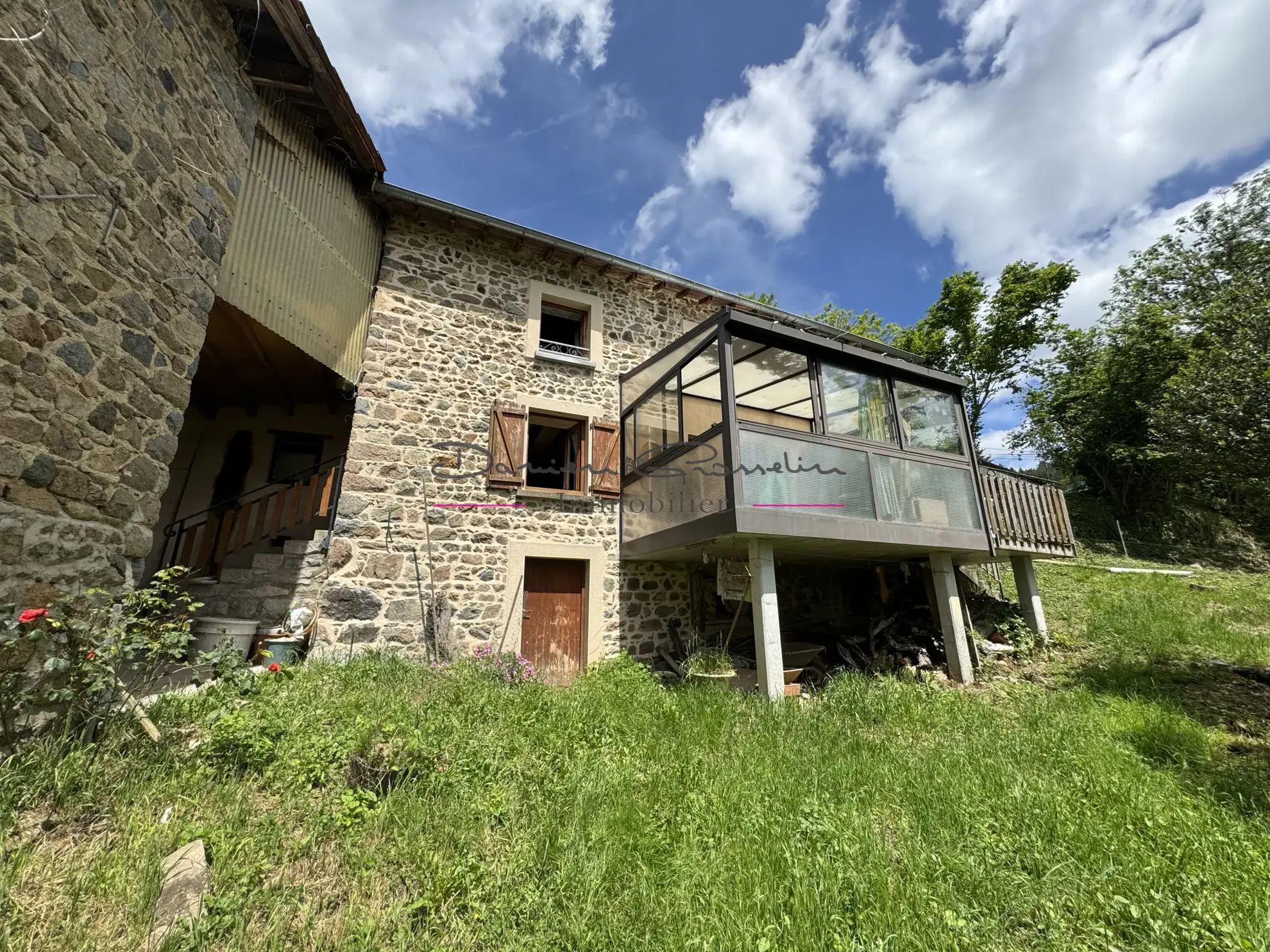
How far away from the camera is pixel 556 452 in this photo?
1020 centimetres

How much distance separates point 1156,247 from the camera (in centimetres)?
1838

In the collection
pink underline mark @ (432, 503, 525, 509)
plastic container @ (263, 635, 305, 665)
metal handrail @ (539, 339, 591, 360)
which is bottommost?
plastic container @ (263, 635, 305, 665)

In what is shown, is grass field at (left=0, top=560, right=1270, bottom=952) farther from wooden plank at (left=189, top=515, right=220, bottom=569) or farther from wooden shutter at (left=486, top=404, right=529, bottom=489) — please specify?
wooden plank at (left=189, top=515, right=220, bottom=569)

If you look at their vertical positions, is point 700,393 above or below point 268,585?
above

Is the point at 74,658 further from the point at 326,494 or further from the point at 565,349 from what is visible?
the point at 565,349

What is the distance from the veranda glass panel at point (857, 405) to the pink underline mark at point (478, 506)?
14.0 feet

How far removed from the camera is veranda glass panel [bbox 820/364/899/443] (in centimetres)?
688

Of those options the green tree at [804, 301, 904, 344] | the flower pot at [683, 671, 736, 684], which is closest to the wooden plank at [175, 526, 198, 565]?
the flower pot at [683, 671, 736, 684]

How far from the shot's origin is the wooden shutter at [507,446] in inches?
283

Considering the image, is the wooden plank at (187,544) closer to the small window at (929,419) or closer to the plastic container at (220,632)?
the plastic container at (220,632)

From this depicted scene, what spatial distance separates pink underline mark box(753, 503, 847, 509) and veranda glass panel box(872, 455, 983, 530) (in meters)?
0.67

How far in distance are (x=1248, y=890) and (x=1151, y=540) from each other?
18.2 metres

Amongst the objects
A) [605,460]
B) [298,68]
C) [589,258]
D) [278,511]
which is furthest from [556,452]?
[298,68]

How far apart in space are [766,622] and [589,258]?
605 centimetres
